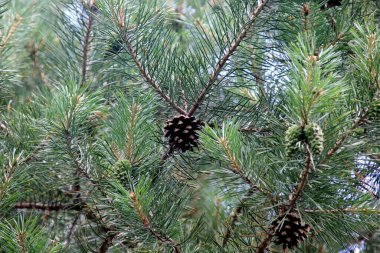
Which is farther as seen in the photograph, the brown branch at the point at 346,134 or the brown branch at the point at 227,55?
the brown branch at the point at 227,55

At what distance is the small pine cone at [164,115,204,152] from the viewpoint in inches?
41.3

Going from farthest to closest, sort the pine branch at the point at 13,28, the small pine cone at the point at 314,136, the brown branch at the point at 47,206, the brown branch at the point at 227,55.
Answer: the pine branch at the point at 13,28 < the brown branch at the point at 47,206 < the brown branch at the point at 227,55 < the small pine cone at the point at 314,136

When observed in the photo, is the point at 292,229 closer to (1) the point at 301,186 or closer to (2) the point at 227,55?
(1) the point at 301,186

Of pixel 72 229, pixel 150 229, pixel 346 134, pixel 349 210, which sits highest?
pixel 346 134

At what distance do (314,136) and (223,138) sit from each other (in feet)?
0.54

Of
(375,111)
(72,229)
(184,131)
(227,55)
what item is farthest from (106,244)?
(375,111)

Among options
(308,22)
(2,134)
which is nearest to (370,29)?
(308,22)

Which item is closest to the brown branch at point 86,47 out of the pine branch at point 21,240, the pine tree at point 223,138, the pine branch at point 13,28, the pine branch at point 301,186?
the pine tree at point 223,138

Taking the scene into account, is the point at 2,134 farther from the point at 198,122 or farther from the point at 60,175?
the point at 198,122

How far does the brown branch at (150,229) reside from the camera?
931 mm

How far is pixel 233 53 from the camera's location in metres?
1.08

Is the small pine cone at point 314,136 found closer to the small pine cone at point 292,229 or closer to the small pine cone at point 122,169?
the small pine cone at point 292,229

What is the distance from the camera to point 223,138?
941mm

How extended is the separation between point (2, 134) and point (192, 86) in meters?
0.51
